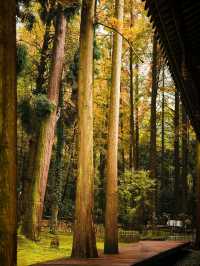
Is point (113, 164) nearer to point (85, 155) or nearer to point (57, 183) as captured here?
point (85, 155)

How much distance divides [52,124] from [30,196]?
10.6 ft

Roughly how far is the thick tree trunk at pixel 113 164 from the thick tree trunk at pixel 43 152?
200 inches

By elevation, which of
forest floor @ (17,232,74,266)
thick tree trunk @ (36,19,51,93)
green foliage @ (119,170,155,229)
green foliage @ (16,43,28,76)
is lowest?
forest floor @ (17,232,74,266)

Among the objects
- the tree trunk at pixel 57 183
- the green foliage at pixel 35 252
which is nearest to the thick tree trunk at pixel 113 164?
the green foliage at pixel 35 252

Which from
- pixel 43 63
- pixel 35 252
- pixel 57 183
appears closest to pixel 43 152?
pixel 57 183

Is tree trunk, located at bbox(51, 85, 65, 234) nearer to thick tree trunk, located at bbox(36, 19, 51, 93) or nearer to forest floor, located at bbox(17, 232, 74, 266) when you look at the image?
forest floor, located at bbox(17, 232, 74, 266)

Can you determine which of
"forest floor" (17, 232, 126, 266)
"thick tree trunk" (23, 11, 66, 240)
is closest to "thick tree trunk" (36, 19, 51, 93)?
"thick tree trunk" (23, 11, 66, 240)

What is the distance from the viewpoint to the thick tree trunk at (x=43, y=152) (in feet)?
58.8

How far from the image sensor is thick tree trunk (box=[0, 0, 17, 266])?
217 inches

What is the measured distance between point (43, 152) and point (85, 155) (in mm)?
7148

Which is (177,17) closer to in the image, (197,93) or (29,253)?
(197,93)

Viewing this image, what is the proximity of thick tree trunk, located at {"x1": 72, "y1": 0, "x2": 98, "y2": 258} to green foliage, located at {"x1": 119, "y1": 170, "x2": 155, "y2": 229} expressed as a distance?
11.0 metres

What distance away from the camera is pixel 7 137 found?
5617 mm

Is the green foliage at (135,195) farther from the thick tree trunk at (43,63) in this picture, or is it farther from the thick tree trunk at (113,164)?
the thick tree trunk at (113,164)
